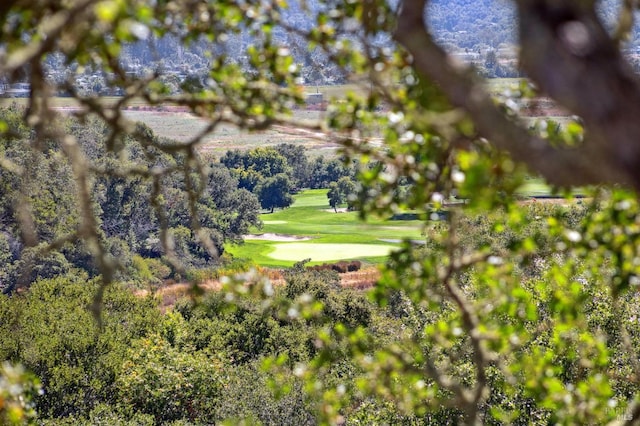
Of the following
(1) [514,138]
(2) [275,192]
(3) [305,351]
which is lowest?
(2) [275,192]

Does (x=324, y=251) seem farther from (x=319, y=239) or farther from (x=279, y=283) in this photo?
(x=279, y=283)

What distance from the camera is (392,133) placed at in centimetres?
332

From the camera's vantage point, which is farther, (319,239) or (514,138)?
(319,239)

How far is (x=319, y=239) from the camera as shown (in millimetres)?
64000

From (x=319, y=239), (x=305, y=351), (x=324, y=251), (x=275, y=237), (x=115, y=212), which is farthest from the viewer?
(x=275, y=237)

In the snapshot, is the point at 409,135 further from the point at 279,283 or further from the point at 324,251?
the point at 324,251

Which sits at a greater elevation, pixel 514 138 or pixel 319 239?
pixel 514 138

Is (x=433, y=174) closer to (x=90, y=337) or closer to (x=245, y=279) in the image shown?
(x=245, y=279)

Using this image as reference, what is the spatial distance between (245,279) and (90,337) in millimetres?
18836

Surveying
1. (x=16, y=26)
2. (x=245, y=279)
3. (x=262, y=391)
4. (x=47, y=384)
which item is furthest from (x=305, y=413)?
(x=16, y=26)

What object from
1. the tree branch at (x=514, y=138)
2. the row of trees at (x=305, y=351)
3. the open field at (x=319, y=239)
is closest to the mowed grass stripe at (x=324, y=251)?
the open field at (x=319, y=239)

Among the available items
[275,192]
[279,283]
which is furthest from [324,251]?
[275,192]

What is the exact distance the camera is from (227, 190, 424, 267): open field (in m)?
56.8

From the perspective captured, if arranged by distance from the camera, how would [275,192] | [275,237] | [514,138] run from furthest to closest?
[275,192] < [275,237] < [514,138]
